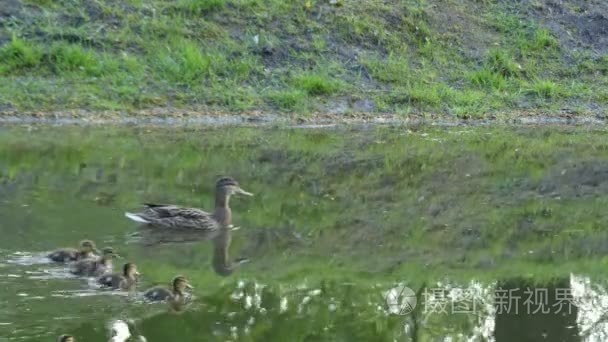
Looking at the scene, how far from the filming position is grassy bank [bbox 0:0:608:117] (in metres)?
19.4

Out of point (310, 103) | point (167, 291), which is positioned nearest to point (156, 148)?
point (310, 103)

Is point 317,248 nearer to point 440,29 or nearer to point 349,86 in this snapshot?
point 349,86

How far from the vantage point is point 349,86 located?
21.0 meters

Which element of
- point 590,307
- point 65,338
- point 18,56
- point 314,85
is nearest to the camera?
point 65,338

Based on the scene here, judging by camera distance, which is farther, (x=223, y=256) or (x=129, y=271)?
(x=223, y=256)

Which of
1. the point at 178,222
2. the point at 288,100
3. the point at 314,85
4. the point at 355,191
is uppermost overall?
the point at 314,85

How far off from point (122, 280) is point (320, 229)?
3410 mm

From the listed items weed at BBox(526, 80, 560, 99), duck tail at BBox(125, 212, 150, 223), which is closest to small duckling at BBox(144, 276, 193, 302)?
duck tail at BBox(125, 212, 150, 223)

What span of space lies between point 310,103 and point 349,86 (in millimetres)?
1109

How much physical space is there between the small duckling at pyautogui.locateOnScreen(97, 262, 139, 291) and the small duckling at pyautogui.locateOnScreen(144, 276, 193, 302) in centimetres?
17

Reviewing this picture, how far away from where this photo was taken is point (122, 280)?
8.71m

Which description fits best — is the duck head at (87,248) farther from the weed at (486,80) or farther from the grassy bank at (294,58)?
the weed at (486,80)

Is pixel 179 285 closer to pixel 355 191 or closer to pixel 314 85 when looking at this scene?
pixel 355 191

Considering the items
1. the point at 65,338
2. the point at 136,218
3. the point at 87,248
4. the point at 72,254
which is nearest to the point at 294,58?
the point at 136,218
